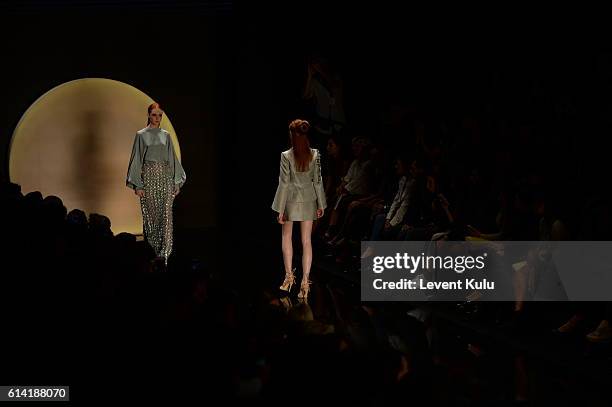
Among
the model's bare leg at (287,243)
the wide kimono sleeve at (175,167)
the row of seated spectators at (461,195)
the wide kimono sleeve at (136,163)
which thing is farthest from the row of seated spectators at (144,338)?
the wide kimono sleeve at (175,167)

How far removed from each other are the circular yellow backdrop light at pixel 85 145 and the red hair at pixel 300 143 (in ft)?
15.6

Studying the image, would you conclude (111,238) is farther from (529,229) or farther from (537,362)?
(529,229)

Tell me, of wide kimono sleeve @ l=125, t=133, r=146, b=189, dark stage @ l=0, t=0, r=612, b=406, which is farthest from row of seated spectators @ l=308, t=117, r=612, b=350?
wide kimono sleeve @ l=125, t=133, r=146, b=189

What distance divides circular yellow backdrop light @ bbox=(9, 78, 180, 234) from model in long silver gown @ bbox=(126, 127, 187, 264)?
332 cm

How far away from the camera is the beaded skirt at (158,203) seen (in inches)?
291

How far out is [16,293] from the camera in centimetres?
286

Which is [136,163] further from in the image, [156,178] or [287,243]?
Result: [287,243]

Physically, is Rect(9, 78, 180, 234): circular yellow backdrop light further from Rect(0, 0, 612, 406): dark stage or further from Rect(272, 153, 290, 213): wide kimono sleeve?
Rect(272, 153, 290, 213): wide kimono sleeve

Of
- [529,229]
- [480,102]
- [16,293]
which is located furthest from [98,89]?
[16,293]

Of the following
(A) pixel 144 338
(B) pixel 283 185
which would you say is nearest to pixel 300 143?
(B) pixel 283 185

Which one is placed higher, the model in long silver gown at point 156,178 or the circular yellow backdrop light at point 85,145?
the circular yellow backdrop light at point 85,145

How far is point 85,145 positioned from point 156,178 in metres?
3.62

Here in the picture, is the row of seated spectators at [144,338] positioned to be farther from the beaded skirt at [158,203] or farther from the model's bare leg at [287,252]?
the beaded skirt at [158,203]

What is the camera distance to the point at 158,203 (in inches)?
295
